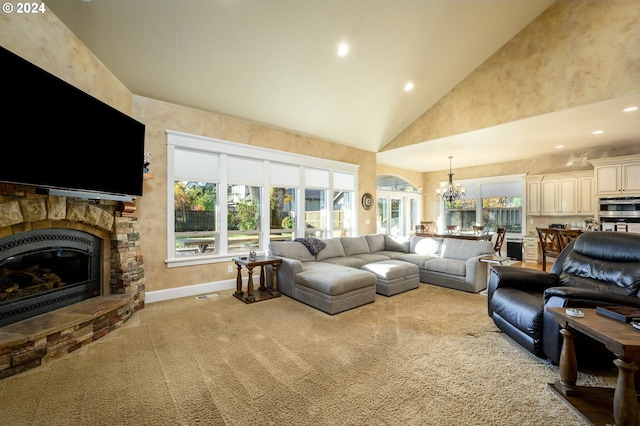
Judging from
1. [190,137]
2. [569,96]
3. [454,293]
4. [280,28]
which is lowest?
[454,293]

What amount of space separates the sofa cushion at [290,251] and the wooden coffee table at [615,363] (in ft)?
11.2

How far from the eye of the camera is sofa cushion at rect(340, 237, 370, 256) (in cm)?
556

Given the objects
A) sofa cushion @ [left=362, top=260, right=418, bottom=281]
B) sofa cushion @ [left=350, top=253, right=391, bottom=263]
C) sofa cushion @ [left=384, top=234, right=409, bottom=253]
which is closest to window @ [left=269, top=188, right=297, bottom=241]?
sofa cushion @ [left=350, top=253, right=391, bottom=263]

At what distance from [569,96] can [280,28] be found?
449cm

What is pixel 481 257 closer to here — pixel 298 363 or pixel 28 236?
pixel 298 363

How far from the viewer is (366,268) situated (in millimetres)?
4559

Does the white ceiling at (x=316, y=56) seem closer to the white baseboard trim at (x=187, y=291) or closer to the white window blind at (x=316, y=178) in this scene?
the white window blind at (x=316, y=178)

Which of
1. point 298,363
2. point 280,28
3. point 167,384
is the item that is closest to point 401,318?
point 298,363

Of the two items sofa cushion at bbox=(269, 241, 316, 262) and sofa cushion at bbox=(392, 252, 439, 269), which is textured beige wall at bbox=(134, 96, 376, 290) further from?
sofa cushion at bbox=(392, 252, 439, 269)

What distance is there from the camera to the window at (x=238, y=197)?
4.33 metres

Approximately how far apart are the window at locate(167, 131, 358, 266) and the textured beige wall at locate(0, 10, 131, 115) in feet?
3.32

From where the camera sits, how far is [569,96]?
418 centimetres

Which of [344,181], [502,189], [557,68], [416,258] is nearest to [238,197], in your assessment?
[344,181]

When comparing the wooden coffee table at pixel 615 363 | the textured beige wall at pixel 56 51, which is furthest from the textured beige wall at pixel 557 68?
the textured beige wall at pixel 56 51
